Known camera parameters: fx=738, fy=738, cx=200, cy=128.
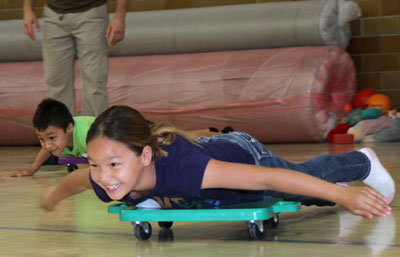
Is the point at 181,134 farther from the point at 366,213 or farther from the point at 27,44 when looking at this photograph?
the point at 27,44

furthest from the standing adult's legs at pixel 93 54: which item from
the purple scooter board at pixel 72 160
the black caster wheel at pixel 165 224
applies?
the black caster wheel at pixel 165 224

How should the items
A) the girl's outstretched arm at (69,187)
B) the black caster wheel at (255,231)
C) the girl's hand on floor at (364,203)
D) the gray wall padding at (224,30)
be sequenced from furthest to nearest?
the gray wall padding at (224,30) → the girl's outstretched arm at (69,187) → the black caster wheel at (255,231) → the girl's hand on floor at (364,203)

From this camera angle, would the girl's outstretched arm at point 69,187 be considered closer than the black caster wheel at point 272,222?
No

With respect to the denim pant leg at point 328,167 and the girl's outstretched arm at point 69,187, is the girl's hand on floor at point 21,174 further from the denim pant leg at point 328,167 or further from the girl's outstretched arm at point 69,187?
the denim pant leg at point 328,167

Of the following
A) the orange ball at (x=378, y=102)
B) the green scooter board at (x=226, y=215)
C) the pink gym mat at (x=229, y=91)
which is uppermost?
the green scooter board at (x=226, y=215)

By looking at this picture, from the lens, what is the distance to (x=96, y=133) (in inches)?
77.9

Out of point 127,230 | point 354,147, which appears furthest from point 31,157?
point 127,230

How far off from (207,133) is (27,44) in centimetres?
409

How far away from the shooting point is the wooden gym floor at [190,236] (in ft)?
6.28

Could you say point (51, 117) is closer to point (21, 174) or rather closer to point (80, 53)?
point (21, 174)

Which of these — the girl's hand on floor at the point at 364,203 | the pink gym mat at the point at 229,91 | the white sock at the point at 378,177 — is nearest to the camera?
the girl's hand on floor at the point at 364,203

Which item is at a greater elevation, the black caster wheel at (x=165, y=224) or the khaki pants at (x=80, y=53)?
the khaki pants at (x=80, y=53)

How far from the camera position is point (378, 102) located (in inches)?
259

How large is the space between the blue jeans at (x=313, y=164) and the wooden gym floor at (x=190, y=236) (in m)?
0.10
